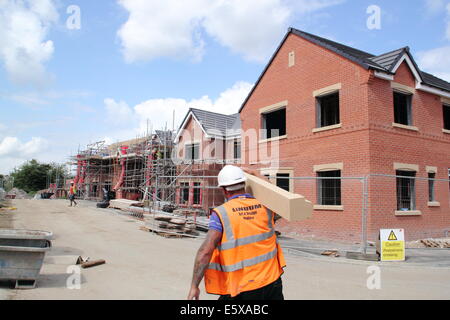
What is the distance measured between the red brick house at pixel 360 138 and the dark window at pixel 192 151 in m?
11.7

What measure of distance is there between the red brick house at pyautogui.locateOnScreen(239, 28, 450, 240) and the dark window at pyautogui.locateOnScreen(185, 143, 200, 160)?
11.7 meters

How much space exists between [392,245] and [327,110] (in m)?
7.23

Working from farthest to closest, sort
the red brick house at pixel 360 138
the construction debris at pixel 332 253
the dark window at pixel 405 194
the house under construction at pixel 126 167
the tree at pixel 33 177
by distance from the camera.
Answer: the tree at pixel 33 177 → the house under construction at pixel 126 167 → the dark window at pixel 405 194 → the red brick house at pixel 360 138 → the construction debris at pixel 332 253

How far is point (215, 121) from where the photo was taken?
28.5m

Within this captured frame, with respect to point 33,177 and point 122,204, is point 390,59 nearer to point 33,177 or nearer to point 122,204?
point 122,204

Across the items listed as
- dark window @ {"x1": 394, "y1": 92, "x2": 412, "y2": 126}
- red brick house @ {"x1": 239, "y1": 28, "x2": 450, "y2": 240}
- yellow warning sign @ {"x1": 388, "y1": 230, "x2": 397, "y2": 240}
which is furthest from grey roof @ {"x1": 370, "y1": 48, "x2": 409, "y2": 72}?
yellow warning sign @ {"x1": 388, "y1": 230, "x2": 397, "y2": 240}

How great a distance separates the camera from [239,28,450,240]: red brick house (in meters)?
12.6

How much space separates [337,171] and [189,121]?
17327mm

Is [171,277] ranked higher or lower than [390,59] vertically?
lower

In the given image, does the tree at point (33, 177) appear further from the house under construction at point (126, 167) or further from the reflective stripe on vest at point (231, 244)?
the reflective stripe on vest at point (231, 244)

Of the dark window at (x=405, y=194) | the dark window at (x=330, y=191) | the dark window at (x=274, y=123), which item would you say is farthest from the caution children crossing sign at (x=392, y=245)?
the dark window at (x=274, y=123)

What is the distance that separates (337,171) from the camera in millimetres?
13758

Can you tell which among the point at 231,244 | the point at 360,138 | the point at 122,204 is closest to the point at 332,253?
the point at 360,138

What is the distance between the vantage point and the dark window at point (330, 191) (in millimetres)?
13562
